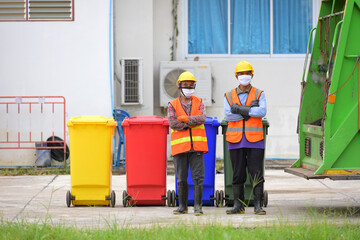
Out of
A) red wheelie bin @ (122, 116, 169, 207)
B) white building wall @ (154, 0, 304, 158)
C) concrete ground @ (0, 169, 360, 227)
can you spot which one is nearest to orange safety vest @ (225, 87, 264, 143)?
concrete ground @ (0, 169, 360, 227)

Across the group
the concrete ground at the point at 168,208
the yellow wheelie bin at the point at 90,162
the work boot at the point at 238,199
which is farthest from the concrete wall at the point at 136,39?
the work boot at the point at 238,199

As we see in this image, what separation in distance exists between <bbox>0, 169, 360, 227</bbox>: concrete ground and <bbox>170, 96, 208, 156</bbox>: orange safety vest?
2.59ft

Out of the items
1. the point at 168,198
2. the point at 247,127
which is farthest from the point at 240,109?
the point at 168,198

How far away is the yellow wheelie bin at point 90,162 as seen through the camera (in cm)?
966

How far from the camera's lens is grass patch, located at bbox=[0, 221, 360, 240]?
6.79 meters

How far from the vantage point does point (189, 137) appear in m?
8.79

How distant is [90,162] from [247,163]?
6.93ft

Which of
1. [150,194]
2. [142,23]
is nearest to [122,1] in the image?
[142,23]

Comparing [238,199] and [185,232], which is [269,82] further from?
[185,232]

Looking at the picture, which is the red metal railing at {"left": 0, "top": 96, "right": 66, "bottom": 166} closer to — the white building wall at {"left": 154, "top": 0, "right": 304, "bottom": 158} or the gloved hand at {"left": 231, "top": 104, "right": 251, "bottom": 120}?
the white building wall at {"left": 154, "top": 0, "right": 304, "bottom": 158}

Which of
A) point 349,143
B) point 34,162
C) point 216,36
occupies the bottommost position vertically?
point 34,162

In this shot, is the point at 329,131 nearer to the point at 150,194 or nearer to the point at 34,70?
the point at 150,194

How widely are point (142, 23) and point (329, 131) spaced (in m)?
7.33

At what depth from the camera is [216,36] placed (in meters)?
15.7
